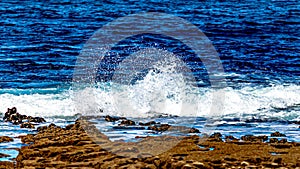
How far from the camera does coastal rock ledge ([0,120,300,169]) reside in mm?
11898

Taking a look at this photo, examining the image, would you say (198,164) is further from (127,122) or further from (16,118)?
(16,118)

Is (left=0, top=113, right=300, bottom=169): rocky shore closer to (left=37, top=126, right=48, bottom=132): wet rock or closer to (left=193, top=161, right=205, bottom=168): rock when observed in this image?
(left=193, top=161, right=205, bottom=168): rock

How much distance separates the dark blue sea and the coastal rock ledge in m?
0.78

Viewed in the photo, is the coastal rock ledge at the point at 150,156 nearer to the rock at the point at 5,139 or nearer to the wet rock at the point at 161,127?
the rock at the point at 5,139

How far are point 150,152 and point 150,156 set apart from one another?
346 mm

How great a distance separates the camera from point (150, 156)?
12.3m

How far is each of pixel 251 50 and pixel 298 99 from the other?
9.06 m

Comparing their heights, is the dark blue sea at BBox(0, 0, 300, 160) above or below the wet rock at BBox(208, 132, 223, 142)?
above

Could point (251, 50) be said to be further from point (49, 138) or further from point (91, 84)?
point (49, 138)

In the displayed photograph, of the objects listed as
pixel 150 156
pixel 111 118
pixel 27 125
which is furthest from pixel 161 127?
pixel 27 125

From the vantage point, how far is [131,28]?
34.0 metres

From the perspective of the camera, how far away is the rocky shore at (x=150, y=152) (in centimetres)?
→ 1193

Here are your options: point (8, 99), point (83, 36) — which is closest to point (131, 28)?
point (83, 36)

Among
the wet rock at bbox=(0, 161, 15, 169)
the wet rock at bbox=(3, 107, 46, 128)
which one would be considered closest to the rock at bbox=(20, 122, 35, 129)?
the wet rock at bbox=(3, 107, 46, 128)
